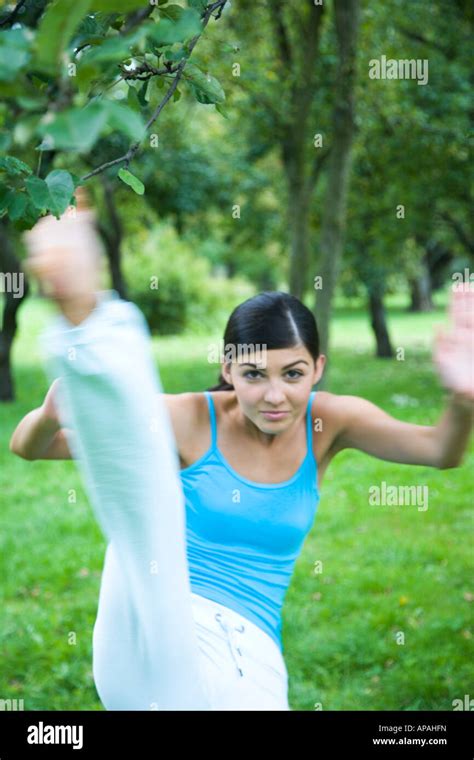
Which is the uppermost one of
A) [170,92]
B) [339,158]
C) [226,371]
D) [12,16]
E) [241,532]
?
[339,158]

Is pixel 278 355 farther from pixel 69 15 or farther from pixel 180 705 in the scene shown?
Answer: pixel 69 15

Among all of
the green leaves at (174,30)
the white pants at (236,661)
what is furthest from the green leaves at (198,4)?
the white pants at (236,661)

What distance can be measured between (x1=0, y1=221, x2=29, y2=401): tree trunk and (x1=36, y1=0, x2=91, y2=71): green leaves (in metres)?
6.02

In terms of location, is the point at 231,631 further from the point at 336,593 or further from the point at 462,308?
the point at 336,593

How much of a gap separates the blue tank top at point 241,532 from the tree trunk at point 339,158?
21.5ft

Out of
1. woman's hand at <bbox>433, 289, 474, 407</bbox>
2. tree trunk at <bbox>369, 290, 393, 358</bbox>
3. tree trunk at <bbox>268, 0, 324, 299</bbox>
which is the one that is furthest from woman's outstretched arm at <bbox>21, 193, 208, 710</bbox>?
tree trunk at <bbox>369, 290, 393, 358</bbox>

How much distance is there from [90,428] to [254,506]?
1135 millimetres

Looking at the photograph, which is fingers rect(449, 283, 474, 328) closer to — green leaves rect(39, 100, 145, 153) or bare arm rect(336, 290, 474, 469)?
bare arm rect(336, 290, 474, 469)

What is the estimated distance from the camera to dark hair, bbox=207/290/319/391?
2.48 meters

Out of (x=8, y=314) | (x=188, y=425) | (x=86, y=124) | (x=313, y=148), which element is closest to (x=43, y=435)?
(x=188, y=425)

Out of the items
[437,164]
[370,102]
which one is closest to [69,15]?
[370,102]

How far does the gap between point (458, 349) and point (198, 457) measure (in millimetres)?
1016

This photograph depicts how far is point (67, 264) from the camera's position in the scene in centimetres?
138

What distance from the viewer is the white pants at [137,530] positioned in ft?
4.62
